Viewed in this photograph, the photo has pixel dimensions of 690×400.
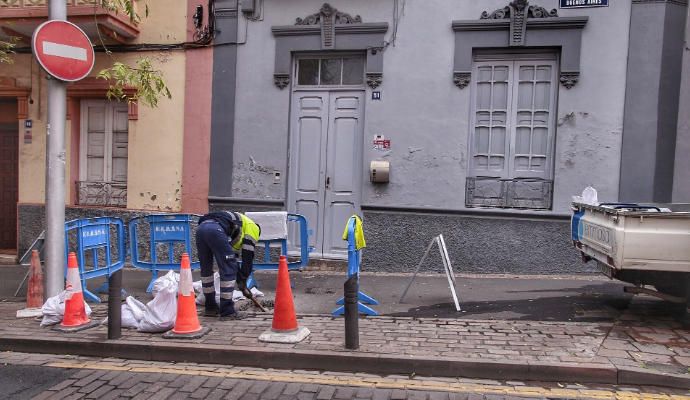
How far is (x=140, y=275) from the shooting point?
8.87 metres

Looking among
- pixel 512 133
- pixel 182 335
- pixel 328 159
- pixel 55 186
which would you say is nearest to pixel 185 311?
pixel 182 335

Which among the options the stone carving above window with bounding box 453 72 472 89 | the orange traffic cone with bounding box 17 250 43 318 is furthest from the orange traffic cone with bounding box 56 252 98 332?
the stone carving above window with bounding box 453 72 472 89

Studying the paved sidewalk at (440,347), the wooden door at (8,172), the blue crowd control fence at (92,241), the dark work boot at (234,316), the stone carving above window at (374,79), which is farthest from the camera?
the wooden door at (8,172)

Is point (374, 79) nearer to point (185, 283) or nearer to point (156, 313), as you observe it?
point (185, 283)

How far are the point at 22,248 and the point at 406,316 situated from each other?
7.89m

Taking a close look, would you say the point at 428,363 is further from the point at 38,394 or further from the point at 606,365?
the point at 38,394

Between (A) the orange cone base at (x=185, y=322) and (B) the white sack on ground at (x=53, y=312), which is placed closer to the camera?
(A) the orange cone base at (x=185, y=322)

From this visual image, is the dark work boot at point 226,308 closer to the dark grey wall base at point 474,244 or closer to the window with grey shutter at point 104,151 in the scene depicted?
the dark grey wall base at point 474,244

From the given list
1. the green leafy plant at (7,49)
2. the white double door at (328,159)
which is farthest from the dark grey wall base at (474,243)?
the green leafy plant at (7,49)

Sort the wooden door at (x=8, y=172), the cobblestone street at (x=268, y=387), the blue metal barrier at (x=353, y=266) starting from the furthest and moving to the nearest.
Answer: the wooden door at (x=8, y=172) → the blue metal barrier at (x=353, y=266) → the cobblestone street at (x=268, y=387)

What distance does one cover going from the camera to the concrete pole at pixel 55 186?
20.4 feet

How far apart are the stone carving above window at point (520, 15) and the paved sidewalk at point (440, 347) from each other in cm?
468

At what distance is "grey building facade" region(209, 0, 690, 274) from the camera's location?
26.9ft

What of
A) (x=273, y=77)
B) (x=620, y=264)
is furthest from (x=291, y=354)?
(x=273, y=77)
